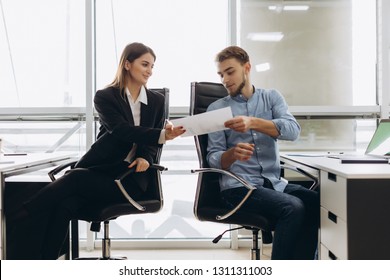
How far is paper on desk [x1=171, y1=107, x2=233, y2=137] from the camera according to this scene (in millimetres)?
1960

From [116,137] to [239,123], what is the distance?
2.23 ft

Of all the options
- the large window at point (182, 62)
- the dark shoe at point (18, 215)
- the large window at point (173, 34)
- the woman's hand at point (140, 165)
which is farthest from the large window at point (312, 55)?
the dark shoe at point (18, 215)

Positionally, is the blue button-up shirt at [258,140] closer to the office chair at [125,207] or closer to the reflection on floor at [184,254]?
the office chair at [125,207]

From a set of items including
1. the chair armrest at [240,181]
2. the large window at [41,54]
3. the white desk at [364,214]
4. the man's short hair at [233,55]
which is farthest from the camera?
the large window at [41,54]

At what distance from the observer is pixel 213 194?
223cm

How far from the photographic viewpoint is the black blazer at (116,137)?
2.18 meters

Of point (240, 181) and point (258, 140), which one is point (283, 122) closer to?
point (258, 140)

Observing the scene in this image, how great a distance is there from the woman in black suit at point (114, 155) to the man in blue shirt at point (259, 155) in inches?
11.3

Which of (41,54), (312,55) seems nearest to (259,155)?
(312,55)

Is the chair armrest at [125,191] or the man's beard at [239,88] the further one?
the man's beard at [239,88]

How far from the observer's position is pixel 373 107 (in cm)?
314

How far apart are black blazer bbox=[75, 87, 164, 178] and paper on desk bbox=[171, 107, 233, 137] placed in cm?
22

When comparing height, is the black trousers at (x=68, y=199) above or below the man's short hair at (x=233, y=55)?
below
